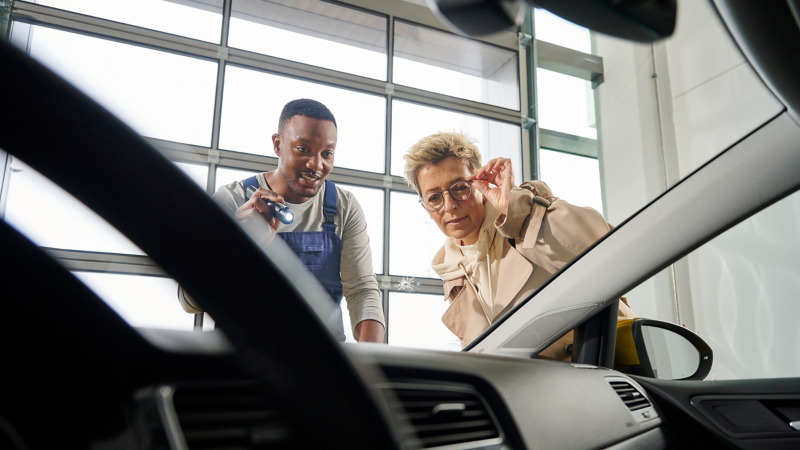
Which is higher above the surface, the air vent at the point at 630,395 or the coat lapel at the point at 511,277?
the coat lapel at the point at 511,277

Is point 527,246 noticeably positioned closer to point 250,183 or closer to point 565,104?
point 250,183

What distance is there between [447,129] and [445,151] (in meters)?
1.39

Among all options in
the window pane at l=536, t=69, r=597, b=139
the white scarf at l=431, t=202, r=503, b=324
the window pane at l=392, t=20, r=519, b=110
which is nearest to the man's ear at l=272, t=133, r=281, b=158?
the window pane at l=392, t=20, r=519, b=110

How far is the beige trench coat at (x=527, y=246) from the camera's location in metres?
1.94

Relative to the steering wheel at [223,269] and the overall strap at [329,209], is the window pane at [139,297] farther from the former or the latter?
the overall strap at [329,209]

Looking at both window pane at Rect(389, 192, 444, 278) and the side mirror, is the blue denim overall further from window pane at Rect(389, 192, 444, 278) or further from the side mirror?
the side mirror

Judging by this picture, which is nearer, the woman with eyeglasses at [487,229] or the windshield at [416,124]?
the woman with eyeglasses at [487,229]

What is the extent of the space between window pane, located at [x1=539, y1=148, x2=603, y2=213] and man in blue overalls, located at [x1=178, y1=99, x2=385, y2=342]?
1.88 meters

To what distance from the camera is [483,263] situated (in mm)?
2387

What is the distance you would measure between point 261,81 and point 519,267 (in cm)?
244

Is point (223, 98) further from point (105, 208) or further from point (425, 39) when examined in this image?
point (105, 208)

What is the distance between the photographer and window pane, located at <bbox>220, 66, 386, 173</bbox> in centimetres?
365

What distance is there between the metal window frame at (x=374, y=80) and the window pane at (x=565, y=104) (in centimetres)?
8

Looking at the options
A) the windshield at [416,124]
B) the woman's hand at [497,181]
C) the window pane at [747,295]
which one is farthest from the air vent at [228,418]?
the window pane at [747,295]
